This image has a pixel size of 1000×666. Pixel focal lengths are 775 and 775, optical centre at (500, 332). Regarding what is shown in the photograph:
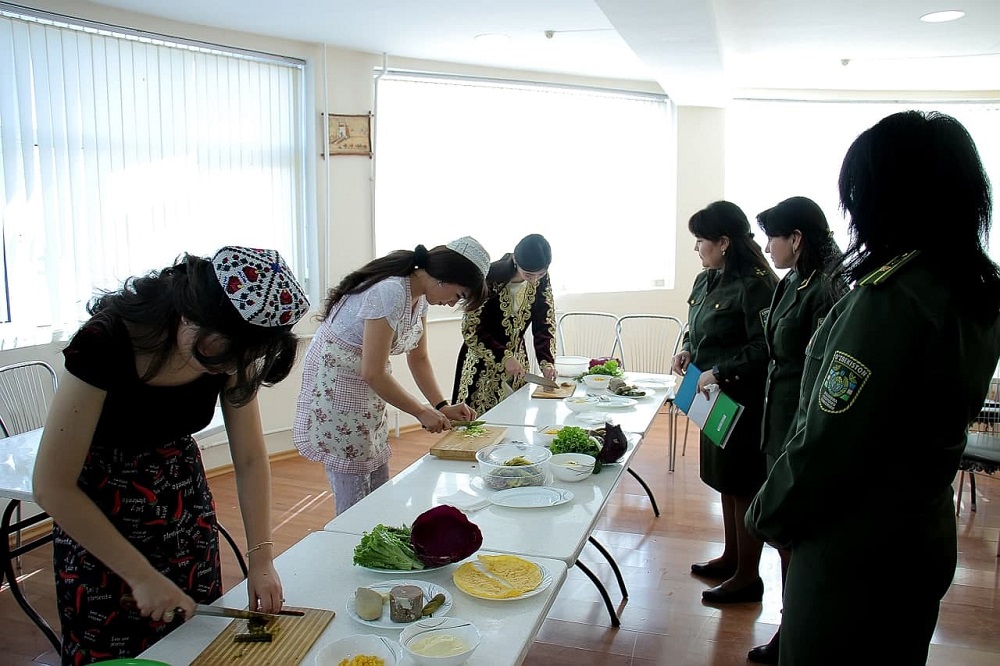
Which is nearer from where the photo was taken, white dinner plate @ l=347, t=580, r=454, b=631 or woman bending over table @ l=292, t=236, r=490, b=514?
white dinner plate @ l=347, t=580, r=454, b=631

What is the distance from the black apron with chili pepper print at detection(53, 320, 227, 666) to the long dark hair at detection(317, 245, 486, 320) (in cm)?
87

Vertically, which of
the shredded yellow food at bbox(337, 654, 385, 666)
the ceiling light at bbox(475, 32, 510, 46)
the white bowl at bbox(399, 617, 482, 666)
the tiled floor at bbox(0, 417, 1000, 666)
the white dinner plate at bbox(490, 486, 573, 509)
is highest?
the ceiling light at bbox(475, 32, 510, 46)

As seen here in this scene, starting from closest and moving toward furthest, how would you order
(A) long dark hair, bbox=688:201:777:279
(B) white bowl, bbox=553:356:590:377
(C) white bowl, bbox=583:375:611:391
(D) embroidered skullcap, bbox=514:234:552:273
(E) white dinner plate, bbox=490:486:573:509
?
(E) white dinner plate, bbox=490:486:573:509 < (A) long dark hair, bbox=688:201:777:279 < (D) embroidered skullcap, bbox=514:234:552:273 < (C) white bowl, bbox=583:375:611:391 < (B) white bowl, bbox=553:356:590:377

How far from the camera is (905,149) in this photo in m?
1.30

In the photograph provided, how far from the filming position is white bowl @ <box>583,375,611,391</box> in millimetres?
3283

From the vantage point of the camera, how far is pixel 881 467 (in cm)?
130

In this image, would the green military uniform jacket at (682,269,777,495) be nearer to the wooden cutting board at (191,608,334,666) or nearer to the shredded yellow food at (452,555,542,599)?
the shredded yellow food at (452,555,542,599)

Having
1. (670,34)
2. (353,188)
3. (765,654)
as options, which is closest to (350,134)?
(353,188)

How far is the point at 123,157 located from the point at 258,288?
335cm

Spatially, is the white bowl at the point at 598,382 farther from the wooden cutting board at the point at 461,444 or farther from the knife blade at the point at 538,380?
the wooden cutting board at the point at 461,444

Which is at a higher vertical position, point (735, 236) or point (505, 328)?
point (735, 236)

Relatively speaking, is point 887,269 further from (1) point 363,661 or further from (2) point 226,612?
(2) point 226,612

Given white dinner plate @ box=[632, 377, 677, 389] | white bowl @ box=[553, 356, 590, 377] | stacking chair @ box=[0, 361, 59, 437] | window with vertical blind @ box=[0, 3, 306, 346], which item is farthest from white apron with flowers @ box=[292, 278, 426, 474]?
window with vertical blind @ box=[0, 3, 306, 346]

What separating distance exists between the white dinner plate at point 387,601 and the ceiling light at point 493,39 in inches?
151
